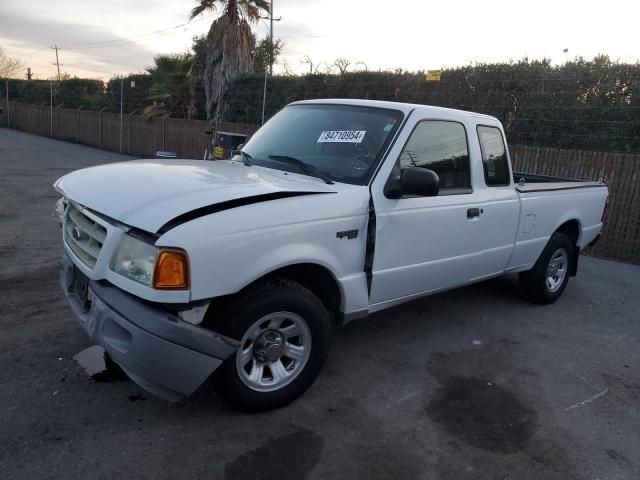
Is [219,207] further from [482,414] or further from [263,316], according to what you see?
[482,414]

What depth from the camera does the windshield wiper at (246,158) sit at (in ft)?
13.8

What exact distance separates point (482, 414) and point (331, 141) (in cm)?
222

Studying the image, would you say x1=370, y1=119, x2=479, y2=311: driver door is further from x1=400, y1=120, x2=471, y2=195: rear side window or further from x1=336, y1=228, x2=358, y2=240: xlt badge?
x1=336, y1=228, x2=358, y2=240: xlt badge

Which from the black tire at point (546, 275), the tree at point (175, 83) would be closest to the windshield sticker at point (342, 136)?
the black tire at point (546, 275)

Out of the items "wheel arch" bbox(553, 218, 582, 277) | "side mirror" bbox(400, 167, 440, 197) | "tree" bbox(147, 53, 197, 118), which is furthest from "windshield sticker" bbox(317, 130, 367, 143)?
"tree" bbox(147, 53, 197, 118)

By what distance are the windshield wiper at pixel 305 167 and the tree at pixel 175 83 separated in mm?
17145

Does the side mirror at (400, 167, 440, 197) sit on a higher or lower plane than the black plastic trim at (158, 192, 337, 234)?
higher

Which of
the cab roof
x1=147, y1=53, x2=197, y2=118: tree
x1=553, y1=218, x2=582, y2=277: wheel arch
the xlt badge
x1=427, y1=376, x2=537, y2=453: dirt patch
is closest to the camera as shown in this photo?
x1=427, y1=376, x2=537, y2=453: dirt patch

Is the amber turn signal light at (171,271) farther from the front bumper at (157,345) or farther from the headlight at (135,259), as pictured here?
the front bumper at (157,345)

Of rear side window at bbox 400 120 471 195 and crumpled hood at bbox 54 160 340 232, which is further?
rear side window at bbox 400 120 471 195

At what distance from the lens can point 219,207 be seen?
288cm

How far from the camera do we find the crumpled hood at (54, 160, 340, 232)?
278 centimetres

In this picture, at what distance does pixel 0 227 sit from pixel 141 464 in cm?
601

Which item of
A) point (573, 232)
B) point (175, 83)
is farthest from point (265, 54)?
point (573, 232)
